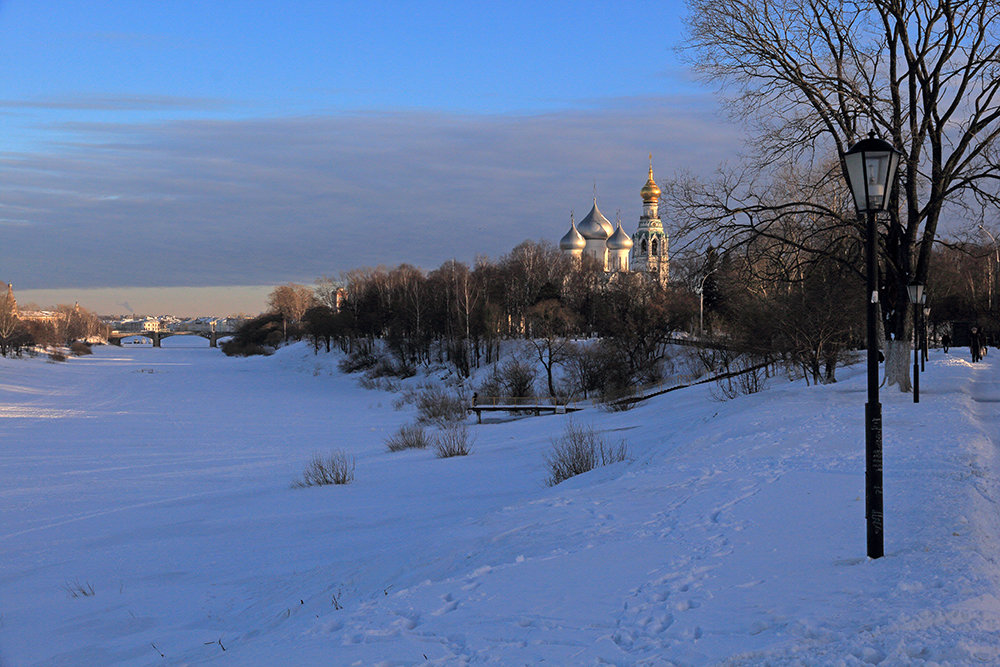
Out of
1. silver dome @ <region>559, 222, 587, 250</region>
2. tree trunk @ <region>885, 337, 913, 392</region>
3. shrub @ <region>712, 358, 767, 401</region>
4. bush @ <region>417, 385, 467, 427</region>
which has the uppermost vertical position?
silver dome @ <region>559, 222, 587, 250</region>

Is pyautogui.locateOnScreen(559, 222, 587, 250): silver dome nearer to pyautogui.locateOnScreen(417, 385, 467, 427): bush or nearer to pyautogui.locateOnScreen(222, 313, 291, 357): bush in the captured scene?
pyautogui.locateOnScreen(222, 313, 291, 357): bush

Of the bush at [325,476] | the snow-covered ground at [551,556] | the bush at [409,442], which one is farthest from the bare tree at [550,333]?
the bush at [325,476]

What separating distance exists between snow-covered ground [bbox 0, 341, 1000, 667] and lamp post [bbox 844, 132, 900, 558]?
38 centimetres

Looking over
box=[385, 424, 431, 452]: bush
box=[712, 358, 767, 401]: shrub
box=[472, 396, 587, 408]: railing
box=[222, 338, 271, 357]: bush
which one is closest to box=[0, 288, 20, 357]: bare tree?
box=[222, 338, 271, 357]: bush

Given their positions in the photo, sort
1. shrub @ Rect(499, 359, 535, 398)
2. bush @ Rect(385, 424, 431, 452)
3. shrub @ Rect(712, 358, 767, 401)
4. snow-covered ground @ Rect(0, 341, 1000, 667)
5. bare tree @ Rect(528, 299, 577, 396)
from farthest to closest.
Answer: bare tree @ Rect(528, 299, 577, 396)
shrub @ Rect(499, 359, 535, 398)
shrub @ Rect(712, 358, 767, 401)
bush @ Rect(385, 424, 431, 452)
snow-covered ground @ Rect(0, 341, 1000, 667)

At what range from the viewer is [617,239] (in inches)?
3969

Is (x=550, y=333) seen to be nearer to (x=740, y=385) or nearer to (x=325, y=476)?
(x=740, y=385)

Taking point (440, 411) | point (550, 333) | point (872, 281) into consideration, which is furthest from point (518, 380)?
point (872, 281)

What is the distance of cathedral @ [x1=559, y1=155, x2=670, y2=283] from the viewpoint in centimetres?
9038

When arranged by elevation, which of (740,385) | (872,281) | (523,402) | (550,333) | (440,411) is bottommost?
(440,411)

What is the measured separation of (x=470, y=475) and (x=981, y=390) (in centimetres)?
1418

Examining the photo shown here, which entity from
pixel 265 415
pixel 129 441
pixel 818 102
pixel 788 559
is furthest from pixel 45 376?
pixel 788 559

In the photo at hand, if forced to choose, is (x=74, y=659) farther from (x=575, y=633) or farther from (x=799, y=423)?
(x=799, y=423)

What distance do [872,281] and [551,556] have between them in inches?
145
